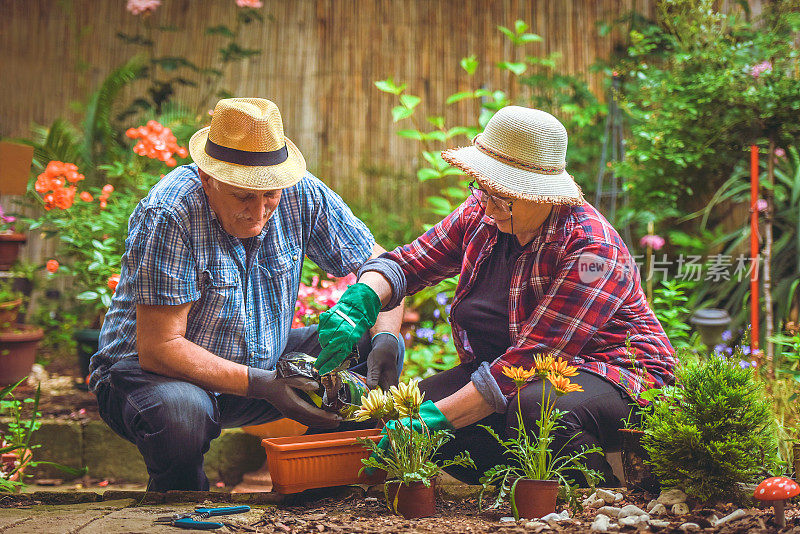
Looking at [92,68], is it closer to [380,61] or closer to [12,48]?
[12,48]

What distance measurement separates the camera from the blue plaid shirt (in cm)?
226

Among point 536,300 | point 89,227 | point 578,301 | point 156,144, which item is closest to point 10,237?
point 89,227

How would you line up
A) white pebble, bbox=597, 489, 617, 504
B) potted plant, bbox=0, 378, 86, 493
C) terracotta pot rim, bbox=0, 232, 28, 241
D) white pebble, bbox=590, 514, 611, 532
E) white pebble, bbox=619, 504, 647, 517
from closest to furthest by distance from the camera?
white pebble, bbox=590, 514, 611, 532 < white pebble, bbox=619, 504, 647, 517 < white pebble, bbox=597, 489, 617, 504 < potted plant, bbox=0, 378, 86, 493 < terracotta pot rim, bbox=0, 232, 28, 241

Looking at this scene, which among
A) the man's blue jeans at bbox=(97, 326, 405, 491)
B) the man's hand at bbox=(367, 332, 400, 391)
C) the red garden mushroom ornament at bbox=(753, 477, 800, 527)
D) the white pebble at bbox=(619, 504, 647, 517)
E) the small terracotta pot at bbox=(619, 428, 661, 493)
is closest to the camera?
the red garden mushroom ornament at bbox=(753, 477, 800, 527)

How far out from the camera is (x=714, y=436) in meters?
1.82

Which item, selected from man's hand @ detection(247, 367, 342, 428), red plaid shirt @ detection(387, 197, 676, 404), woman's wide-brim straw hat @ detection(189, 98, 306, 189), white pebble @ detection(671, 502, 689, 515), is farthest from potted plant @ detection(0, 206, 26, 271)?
white pebble @ detection(671, 502, 689, 515)

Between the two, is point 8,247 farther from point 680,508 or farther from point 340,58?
point 680,508

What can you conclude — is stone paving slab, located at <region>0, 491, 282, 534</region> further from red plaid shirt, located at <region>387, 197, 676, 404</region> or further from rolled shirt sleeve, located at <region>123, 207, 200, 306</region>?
red plaid shirt, located at <region>387, 197, 676, 404</region>

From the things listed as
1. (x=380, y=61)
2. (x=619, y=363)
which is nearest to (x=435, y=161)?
(x=380, y=61)

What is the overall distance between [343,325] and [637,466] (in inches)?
37.9

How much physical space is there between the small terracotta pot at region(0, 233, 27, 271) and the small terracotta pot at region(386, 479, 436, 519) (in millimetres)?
3195

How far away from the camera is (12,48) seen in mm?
5191

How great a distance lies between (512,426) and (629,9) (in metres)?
3.75

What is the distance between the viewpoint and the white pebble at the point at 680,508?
72.5 inches
